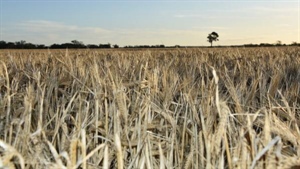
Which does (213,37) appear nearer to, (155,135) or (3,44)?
(3,44)

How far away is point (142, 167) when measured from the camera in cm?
108

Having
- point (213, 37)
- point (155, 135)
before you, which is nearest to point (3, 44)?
point (213, 37)

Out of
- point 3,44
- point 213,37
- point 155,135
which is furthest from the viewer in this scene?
point 213,37

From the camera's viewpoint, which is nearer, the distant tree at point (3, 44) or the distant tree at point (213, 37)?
the distant tree at point (3, 44)

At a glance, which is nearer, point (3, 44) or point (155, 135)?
point (155, 135)

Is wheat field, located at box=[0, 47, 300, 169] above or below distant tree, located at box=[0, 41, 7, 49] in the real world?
above

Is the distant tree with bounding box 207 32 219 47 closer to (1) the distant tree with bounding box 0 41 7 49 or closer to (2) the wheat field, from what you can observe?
(1) the distant tree with bounding box 0 41 7 49

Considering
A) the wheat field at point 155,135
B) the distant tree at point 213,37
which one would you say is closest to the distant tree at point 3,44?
the distant tree at point 213,37

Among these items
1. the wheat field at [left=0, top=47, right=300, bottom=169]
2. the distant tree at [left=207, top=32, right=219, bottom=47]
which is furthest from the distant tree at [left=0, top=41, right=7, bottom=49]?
the wheat field at [left=0, top=47, right=300, bottom=169]

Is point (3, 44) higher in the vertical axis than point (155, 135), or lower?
lower

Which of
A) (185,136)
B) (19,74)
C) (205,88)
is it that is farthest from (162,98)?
(19,74)

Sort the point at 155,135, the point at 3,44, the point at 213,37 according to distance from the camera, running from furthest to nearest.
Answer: the point at 213,37
the point at 3,44
the point at 155,135

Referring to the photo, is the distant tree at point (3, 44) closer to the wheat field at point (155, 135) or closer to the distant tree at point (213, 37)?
the distant tree at point (213, 37)

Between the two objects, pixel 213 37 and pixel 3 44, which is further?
pixel 213 37
